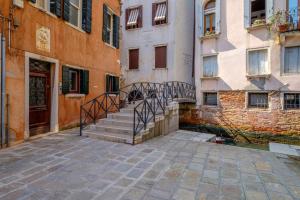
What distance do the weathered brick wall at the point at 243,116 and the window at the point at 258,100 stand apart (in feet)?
0.78

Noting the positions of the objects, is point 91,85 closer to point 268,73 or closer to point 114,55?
point 114,55

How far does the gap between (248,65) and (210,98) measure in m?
3.03

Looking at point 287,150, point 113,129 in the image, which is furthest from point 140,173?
point 287,150

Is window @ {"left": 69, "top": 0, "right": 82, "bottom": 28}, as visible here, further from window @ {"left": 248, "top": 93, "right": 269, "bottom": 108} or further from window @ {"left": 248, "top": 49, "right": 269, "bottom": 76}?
window @ {"left": 248, "top": 93, "right": 269, "bottom": 108}

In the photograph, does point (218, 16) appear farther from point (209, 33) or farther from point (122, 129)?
point (122, 129)

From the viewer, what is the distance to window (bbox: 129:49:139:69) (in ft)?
51.4

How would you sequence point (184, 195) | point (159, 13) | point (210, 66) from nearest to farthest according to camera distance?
point (184, 195) → point (210, 66) → point (159, 13)

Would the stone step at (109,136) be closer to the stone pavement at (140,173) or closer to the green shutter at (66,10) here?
the stone pavement at (140,173)

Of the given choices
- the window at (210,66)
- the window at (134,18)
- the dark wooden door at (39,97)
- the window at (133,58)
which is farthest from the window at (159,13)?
the dark wooden door at (39,97)

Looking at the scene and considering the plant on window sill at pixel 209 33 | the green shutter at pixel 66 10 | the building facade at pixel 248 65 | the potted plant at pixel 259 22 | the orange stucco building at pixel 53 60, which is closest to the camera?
the orange stucco building at pixel 53 60

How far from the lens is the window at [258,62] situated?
38.2 ft

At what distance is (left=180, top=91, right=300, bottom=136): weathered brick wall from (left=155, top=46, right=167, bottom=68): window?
345 centimetres

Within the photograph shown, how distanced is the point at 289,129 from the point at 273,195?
948 cm

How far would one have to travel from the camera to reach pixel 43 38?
638 centimetres
